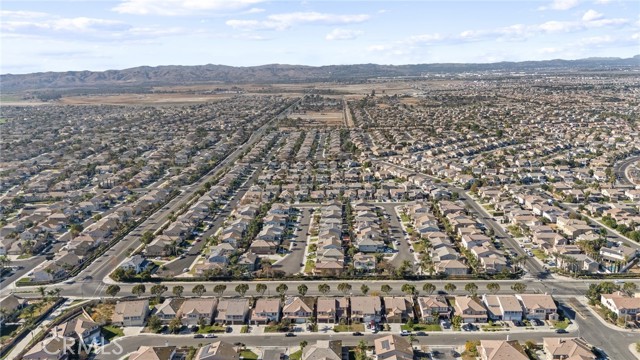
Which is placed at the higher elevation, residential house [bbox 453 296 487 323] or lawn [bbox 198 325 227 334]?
residential house [bbox 453 296 487 323]

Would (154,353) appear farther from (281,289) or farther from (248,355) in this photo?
(281,289)

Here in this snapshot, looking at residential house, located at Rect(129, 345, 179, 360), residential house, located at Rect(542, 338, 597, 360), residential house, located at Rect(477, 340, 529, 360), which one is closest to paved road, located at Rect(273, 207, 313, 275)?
residential house, located at Rect(129, 345, 179, 360)

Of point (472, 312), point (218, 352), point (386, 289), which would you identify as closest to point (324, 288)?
point (386, 289)

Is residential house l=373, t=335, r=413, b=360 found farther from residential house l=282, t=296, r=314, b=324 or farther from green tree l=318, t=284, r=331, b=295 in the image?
green tree l=318, t=284, r=331, b=295

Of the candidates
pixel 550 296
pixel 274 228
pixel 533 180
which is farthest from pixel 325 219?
pixel 533 180

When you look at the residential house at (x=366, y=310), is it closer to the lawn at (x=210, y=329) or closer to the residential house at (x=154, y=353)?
the lawn at (x=210, y=329)

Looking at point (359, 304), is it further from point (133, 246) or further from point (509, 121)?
point (509, 121)
